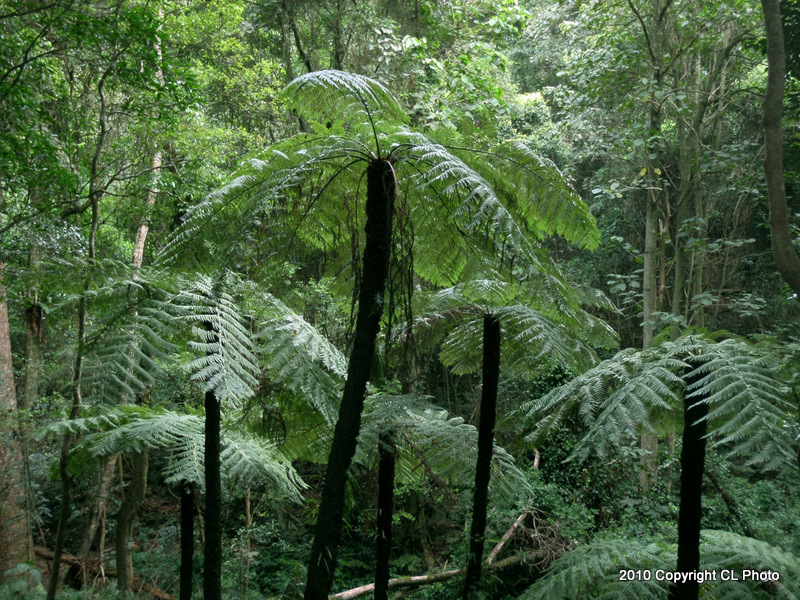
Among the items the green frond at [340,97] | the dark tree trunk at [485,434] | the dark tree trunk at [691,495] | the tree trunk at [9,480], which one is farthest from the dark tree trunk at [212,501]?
the tree trunk at [9,480]

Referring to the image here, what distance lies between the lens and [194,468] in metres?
2.86

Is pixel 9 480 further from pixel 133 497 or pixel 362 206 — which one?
pixel 362 206

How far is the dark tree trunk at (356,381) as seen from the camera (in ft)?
5.29

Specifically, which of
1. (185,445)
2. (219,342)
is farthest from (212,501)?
(185,445)

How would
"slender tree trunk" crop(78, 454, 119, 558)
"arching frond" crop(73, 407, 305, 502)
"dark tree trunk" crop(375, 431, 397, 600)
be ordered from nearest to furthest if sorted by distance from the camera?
1. "dark tree trunk" crop(375, 431, 397, 600)
2. "arching frond" crop(73, 407, 305, 502)
3. "slender tree trunk" crop(78, 454, 119, 558)

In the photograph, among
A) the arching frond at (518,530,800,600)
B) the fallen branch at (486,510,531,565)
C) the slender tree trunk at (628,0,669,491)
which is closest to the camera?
the arching frond at (518,530,800,600)

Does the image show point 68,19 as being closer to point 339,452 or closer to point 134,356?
point 134,356

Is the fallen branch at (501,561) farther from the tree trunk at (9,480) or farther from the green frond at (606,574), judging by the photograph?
the tree trunk at (9,480)

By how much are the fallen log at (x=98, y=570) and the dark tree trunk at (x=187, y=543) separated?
4.51m

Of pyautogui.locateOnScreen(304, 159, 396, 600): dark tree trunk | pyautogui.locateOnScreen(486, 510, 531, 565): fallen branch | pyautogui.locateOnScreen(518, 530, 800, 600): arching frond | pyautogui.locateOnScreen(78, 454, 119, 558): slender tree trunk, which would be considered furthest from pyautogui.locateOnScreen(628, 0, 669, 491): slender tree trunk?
pyautogui.locateOnScreen(78, 454, 119, 558): slender tree trunk

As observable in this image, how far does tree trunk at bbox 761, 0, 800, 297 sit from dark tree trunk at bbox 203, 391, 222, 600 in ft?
8.42

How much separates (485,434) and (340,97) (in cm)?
165

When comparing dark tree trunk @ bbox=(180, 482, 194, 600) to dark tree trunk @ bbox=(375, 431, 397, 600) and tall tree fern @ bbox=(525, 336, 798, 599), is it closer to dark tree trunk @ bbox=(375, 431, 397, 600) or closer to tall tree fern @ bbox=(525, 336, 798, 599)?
dark tree trunk @ bbox=(375, 431, 397, 600)

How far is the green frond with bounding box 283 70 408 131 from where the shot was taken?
1979 mm
